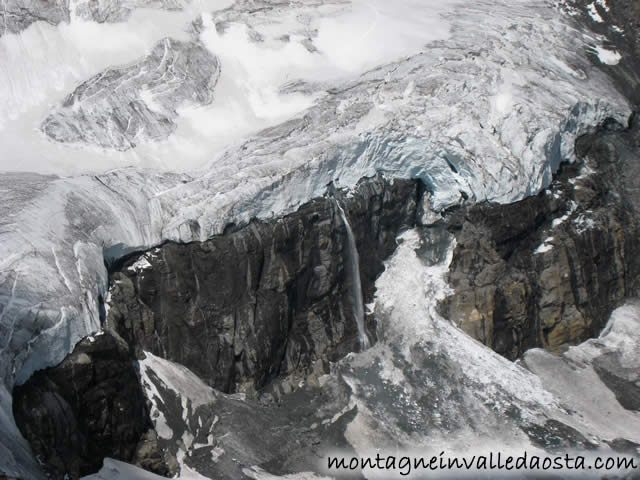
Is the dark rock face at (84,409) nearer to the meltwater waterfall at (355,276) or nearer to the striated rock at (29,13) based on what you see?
the meltwater waterfall at (355,276)

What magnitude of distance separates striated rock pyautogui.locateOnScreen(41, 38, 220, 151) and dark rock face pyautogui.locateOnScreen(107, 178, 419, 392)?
473cm

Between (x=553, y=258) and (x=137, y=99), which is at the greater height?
(x=137, y=99)

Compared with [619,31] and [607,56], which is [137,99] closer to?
[607,56]

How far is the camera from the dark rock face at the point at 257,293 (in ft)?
62.0

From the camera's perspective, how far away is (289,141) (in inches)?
901

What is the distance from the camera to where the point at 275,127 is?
23.9 m

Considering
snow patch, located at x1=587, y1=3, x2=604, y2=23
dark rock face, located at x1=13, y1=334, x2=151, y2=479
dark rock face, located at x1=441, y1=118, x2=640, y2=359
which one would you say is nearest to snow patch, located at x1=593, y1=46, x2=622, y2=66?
snow patch, located at x1=587, y1=3, x2=604, y2=23

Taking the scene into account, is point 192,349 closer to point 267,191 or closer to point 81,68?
point 267,191

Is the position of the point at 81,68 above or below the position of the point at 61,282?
above

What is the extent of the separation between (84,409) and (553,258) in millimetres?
16267

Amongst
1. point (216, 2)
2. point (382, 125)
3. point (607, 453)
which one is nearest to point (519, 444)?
point (607, 453)

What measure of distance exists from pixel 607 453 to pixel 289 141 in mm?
12843

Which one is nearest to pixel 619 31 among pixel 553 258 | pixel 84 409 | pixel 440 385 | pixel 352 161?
pixel 553 258

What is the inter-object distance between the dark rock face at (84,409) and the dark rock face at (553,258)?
1078 centimetres
